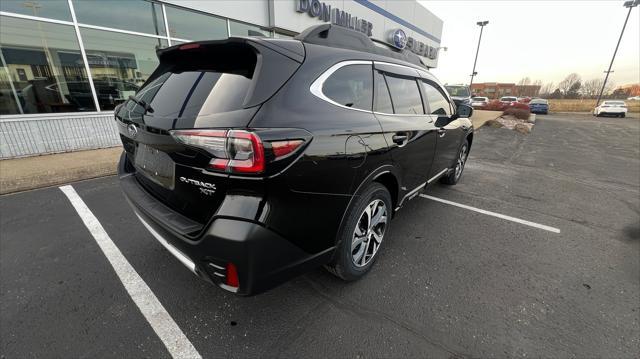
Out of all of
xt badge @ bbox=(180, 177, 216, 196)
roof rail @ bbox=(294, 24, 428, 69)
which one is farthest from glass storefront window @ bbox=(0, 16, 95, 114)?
xt badge @ bbox=(180, 177, 216, 196)

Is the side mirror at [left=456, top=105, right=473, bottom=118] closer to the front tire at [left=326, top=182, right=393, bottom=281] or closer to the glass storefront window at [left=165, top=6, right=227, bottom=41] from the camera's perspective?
the front tire at [left=326, top=182, right=393, bottom=281]

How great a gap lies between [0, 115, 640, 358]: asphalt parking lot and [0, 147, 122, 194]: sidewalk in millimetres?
584

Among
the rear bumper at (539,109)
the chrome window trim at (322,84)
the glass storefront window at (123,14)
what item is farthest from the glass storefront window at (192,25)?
the rear bumper at (539,109)

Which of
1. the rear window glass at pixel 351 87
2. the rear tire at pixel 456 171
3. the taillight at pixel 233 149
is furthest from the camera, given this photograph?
the rear tire at pixel 456 171

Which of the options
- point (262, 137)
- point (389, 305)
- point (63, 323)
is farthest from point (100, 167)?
point (389, 305)

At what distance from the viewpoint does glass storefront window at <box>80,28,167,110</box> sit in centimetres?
655

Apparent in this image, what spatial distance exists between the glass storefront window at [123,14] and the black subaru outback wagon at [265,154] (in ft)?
20.1

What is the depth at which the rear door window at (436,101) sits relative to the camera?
328 centimetres

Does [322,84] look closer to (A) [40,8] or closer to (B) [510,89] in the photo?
(A) [40,8]

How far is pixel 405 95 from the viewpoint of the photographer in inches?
109

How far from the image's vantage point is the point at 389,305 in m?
2.15

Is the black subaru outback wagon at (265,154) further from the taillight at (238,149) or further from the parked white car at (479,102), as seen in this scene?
the parked white car at (479,102)

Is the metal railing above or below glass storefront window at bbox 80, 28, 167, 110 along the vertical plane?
below

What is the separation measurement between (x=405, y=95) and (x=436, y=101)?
96 cm
